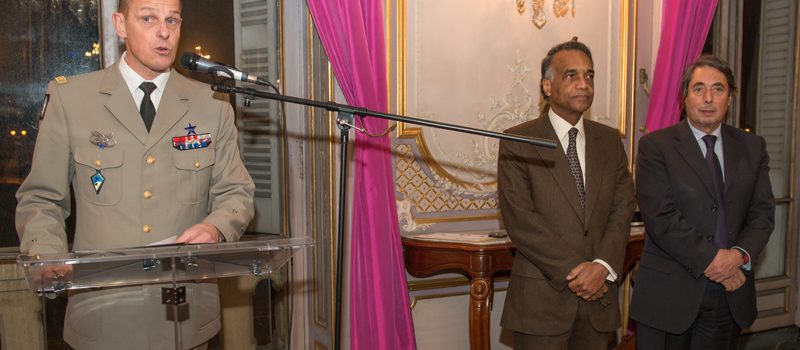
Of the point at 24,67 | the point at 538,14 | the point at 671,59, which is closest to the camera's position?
the point at 24,67

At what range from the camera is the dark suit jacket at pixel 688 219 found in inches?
100

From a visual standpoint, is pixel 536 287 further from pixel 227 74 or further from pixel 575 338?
pixel 227 74

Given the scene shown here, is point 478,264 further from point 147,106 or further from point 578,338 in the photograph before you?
point 147,106

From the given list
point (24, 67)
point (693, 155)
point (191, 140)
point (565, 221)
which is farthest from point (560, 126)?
point (24, 67)

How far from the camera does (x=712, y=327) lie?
2.57m

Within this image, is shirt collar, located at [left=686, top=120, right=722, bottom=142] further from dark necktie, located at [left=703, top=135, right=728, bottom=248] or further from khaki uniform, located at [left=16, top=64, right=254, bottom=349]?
khaki uniform, located at [left=16, top=64, right=254, bottom=349]

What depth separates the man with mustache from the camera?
6.07 ft

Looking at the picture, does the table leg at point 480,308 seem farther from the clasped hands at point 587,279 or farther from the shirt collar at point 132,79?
the shirt collar at point 132,79

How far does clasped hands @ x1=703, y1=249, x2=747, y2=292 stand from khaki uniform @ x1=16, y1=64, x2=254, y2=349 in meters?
1.63

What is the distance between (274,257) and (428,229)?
6.89ft

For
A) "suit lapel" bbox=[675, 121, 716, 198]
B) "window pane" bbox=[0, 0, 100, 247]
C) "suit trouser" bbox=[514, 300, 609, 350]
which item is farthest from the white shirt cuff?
"window pane" bbox=[0, 0, 100, 247]

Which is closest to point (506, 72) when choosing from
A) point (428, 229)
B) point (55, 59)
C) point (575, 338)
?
point (428, 229)

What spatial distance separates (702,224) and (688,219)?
5 centimetres

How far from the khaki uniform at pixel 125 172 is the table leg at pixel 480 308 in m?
1.45
